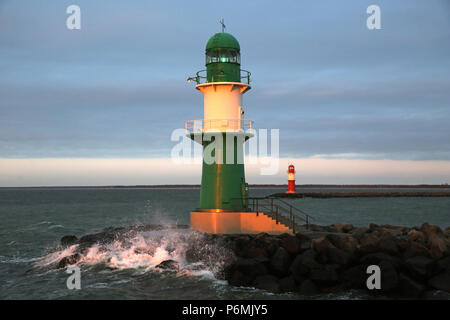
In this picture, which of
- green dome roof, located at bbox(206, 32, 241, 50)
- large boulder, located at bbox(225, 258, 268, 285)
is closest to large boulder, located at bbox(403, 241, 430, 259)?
large boulder, located at bbox(225, 258, 268, 285)

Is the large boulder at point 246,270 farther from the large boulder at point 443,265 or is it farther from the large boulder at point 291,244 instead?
the large boulder at point 443,265

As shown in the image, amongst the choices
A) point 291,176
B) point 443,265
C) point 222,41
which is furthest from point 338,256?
point 291,176

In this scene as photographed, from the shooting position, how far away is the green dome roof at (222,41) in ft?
63.8

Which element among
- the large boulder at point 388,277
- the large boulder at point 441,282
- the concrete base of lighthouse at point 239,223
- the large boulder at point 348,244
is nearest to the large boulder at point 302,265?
the large boulder at point 348,244

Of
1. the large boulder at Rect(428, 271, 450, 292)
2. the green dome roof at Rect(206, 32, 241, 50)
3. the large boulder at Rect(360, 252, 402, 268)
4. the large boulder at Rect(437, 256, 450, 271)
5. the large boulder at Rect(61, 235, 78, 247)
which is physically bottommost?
the large boulder at Rect(428, 271, 450, 292)

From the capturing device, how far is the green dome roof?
1945cm

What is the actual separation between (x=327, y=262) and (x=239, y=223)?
4.80m

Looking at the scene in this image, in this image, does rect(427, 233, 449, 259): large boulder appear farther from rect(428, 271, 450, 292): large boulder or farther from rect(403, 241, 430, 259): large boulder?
rect(428, 271, 450, 292): large boulder

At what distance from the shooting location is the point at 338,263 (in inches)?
594

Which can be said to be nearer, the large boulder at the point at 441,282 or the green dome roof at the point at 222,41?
the large boulder at the point at 441,282

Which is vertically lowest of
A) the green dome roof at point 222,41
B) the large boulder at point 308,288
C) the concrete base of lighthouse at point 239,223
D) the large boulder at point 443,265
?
the large boulder at point 308,288

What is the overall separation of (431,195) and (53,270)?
9471cm

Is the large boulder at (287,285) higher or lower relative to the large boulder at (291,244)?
lower

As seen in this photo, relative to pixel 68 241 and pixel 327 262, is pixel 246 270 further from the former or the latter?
pixel 68 241
